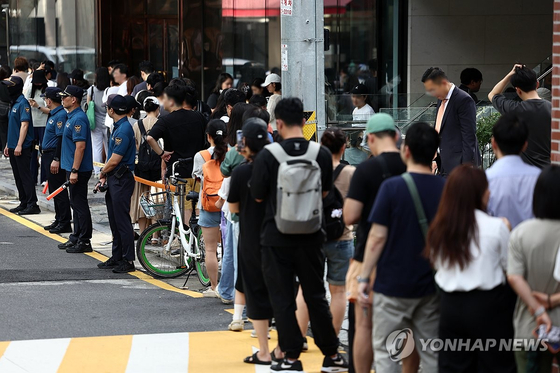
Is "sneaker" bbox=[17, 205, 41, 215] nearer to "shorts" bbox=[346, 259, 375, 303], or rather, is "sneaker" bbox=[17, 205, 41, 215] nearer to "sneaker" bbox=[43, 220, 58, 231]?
"sneaker" bbox=[43, 220, 58, 231]

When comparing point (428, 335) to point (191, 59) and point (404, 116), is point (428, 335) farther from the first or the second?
point (191, 59)

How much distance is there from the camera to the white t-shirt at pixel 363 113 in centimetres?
1247

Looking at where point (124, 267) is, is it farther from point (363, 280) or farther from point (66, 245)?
point (363, 280)

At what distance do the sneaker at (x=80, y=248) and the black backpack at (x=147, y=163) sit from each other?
4.09 ft

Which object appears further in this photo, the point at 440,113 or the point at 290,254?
the point at 440,113

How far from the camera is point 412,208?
541 cm

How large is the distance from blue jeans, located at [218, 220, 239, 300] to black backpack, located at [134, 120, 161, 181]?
8.92ft

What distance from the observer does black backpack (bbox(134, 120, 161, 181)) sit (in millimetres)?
11414

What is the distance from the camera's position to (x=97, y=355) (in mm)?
7570

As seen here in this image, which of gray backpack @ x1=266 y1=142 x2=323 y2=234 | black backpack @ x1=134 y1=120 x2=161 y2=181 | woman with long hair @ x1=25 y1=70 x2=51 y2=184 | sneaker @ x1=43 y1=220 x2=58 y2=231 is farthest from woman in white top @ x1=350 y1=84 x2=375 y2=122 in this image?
gray backpack @ x1=266 y1=142 x2=323 y2=234

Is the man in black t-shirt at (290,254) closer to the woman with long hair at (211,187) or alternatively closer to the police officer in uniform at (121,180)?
the woman with long hair at (211,187)

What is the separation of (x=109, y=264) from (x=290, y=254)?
4.92 metres

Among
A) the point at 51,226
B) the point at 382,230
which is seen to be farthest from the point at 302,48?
the point at 51,226

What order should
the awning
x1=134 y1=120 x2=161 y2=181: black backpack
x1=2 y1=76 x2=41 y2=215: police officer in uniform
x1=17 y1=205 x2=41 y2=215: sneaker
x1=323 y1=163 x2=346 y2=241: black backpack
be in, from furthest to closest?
the awning → x1=17 y1=205 x2=41 y2=215: sneaker → x1=2 y1=76 x2=41 y2=215: police officer in uniform → x1=134 y1=120 x2=161 y2=181: black backpack → x1=323 y1=163 x2=346 y2=241: black backpack
